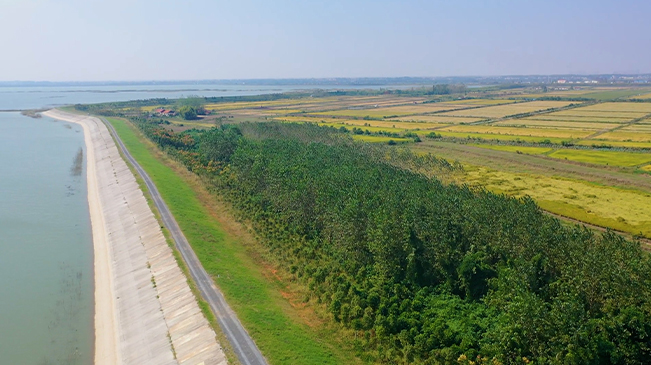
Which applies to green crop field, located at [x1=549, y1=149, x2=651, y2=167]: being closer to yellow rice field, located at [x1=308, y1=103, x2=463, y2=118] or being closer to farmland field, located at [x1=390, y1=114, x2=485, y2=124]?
farmland field, located at [x1=390, y1=114, x2=485, y2=124]

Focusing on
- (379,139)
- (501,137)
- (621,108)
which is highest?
(621,108)

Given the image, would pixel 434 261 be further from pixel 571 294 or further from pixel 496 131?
pixel 496 131

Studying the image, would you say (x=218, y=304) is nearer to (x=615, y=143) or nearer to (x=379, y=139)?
(x=379, y=139)

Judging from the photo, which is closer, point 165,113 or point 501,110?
point 501,110

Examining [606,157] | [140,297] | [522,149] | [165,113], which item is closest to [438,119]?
[522,149]

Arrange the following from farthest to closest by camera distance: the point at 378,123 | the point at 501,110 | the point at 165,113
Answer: the point at 165,113, the point at 501,110, the point at 378,123

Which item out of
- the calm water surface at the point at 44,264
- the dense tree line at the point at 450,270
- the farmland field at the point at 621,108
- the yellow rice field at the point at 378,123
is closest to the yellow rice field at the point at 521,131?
the yellow rice field at the point at 378,123
